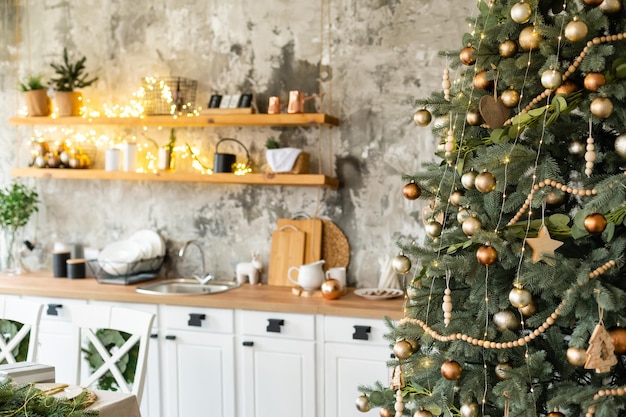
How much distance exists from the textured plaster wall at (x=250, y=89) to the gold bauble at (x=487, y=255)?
2043 mm

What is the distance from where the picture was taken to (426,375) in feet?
6.64

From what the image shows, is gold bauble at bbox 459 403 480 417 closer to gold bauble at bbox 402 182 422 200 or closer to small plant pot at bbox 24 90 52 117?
gold bauble at bbox 402 182 422 200

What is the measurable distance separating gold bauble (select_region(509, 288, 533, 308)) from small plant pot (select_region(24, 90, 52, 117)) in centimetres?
348

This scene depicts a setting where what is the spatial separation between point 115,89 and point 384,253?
1928 millimetres

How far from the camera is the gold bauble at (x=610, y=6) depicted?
5.90ft

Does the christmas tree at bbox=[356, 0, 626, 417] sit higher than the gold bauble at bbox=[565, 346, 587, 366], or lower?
higher

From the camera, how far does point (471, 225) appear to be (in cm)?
187

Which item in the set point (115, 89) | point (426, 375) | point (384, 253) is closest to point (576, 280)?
point (426, 375)

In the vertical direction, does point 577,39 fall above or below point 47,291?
above

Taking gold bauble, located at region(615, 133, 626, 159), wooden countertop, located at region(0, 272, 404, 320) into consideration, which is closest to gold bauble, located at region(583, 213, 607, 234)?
gold bauble, located at region(615, 133, 626, 159)

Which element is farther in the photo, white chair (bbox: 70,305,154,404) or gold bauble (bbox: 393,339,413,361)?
white chair (bbox: 70,305,154,404)

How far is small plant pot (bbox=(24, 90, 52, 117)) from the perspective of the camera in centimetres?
439

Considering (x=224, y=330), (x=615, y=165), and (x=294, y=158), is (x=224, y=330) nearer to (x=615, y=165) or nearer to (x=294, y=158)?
(x=294, y=158)

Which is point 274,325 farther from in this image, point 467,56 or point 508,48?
point 508,48
